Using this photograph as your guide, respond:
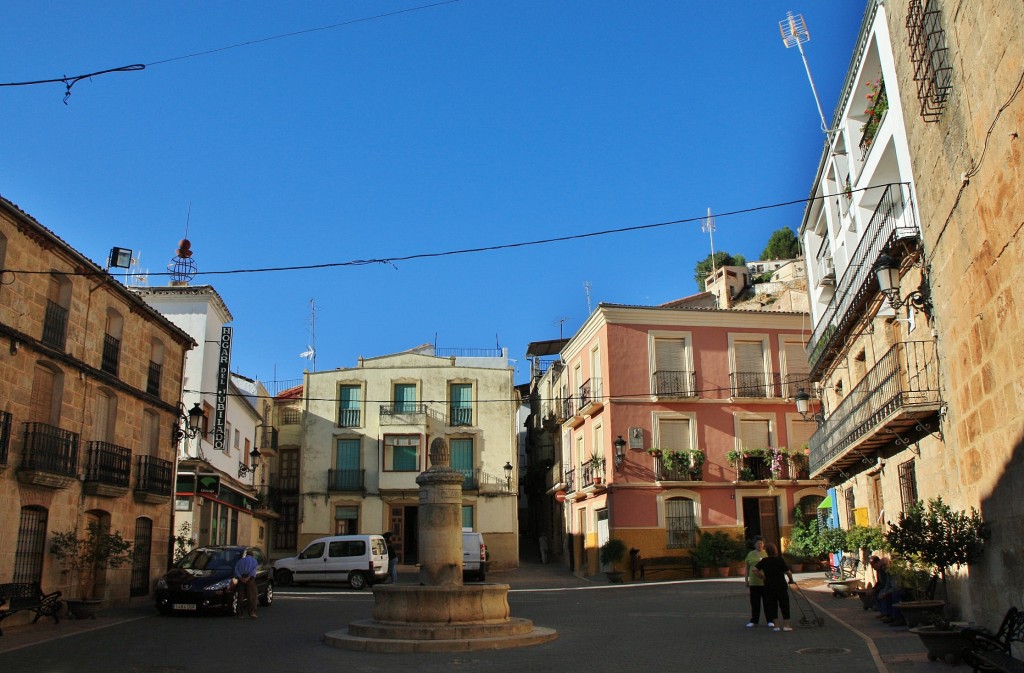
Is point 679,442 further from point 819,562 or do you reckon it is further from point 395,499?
point 395,499

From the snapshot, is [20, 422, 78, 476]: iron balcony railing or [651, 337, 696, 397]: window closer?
[20, 422, 78, 476]: iron balcony railing

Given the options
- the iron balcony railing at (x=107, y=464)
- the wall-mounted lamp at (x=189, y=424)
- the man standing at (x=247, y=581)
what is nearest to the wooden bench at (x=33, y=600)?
the iron balcony railing at (x=107, y=464)

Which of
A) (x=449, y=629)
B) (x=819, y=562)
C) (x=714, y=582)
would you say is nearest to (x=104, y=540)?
(x=449, y=629)

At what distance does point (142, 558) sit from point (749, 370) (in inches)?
856

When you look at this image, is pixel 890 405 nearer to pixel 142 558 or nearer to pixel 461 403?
pixel 142 558

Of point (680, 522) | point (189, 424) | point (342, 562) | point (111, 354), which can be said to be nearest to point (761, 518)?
point (680, 522)

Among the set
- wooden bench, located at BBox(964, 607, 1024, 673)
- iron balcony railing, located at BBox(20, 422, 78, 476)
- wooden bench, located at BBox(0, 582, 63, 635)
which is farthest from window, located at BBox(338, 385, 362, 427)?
wooden bench, located at BBox(964, 607, 1024, 673)

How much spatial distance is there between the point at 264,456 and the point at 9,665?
1151 inches

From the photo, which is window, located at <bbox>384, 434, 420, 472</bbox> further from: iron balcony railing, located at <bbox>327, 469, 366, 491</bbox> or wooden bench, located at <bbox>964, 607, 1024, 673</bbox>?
wooden bench, located at <bbox>964, 607, 1024, 673</bbox>

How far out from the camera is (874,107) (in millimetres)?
16672

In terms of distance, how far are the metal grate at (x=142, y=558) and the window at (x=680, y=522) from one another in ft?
55.7

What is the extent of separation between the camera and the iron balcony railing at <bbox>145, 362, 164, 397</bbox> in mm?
22906

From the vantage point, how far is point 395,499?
1580 inches

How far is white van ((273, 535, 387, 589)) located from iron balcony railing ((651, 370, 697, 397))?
1118 centimetres
